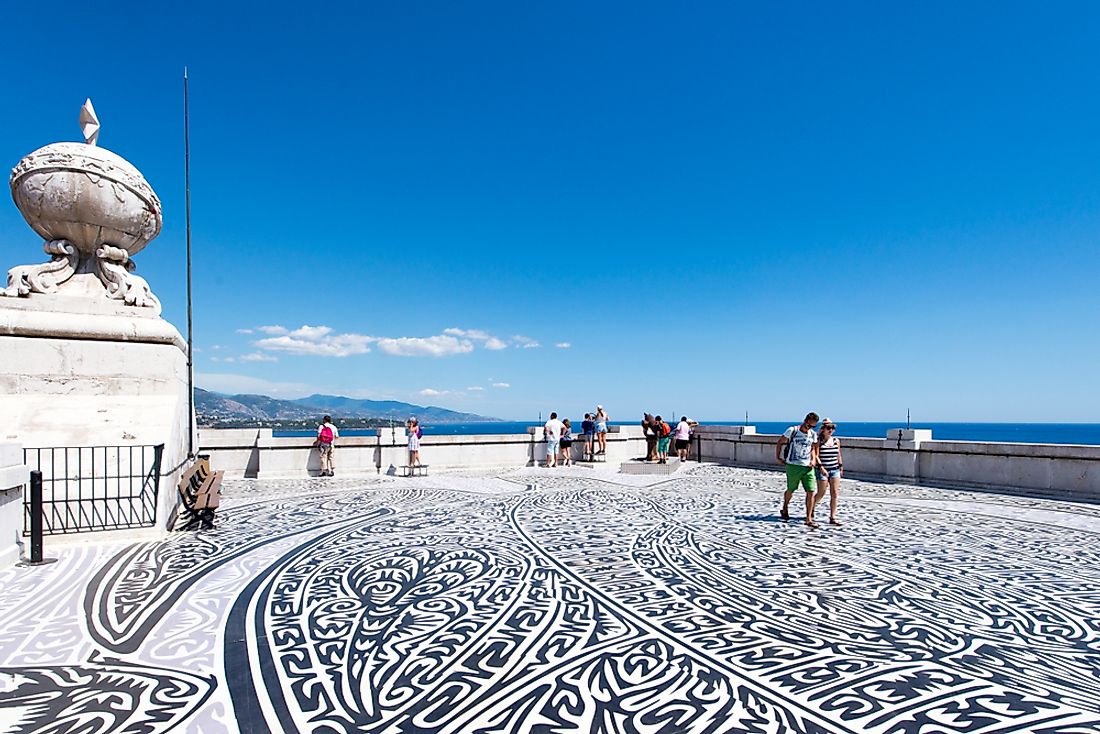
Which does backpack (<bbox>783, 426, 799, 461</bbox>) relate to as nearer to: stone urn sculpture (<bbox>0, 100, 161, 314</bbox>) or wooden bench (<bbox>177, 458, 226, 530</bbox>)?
wooden bench (<bbox>177, 458, 226, 530</bbox>)

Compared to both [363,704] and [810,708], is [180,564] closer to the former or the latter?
[363,704]

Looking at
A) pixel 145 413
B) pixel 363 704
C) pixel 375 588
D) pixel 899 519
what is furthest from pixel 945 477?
pixel 145 413

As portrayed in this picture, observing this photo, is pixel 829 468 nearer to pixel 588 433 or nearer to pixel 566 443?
pixel 566 443

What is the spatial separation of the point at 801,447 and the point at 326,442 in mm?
12449

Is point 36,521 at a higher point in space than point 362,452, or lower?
higher

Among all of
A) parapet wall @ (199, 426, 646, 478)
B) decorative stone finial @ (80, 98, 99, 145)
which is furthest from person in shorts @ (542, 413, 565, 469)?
decorative stone finial @ (80, 98, 99, 145)

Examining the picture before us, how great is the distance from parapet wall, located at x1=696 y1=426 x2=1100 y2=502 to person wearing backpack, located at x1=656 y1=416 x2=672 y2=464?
10.9ft

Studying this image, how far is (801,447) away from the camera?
886 cm

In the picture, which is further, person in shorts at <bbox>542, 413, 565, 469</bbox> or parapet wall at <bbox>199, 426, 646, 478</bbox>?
person in shorts at <bbox>542, 413, 565, 469</bbox>

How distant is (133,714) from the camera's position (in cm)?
342

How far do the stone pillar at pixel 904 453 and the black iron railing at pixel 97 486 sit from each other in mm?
16270

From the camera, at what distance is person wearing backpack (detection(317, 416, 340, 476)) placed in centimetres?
1577

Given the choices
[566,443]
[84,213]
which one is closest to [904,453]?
[566,443]

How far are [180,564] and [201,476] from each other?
12.1 ft
